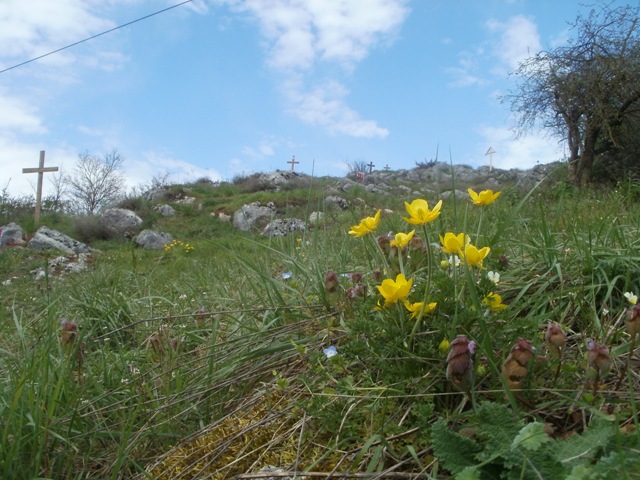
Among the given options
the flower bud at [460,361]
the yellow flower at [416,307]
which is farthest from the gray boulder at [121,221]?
the flower bud at [460,361]

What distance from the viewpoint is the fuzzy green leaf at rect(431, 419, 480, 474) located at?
90 centimetres

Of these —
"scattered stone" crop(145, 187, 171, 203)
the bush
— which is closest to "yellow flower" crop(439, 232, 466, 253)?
the bush

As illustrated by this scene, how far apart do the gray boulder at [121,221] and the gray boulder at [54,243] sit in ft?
6.79

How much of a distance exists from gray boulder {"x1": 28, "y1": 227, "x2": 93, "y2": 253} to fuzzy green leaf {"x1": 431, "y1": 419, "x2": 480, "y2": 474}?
11137 millimetres

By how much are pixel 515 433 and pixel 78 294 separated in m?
2.28

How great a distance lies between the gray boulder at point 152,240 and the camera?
A: 11.8 metres

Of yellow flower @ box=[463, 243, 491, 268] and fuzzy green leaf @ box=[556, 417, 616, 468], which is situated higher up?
yellow flower @ box=[463, 243, 491, 268]

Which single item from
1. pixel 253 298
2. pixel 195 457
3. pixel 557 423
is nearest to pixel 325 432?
pixel 195 457

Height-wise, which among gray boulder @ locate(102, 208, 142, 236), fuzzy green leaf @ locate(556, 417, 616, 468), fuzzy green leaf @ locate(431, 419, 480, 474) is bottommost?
gray boulder @ locate(102, 208, 142, 236)

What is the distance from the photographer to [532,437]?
81 centimetres

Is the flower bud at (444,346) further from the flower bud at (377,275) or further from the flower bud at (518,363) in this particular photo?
the flower bud at (377,275)

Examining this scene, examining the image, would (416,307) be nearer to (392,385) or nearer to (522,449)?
(392,385)

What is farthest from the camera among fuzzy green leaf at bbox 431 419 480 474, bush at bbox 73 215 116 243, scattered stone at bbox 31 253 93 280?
bush at bbox 73 215 116 243

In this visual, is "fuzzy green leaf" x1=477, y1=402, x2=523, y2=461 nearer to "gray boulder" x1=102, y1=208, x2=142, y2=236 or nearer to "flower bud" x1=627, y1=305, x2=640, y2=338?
"flower bud" x1=627, y1=305, x2=640, y2=338
